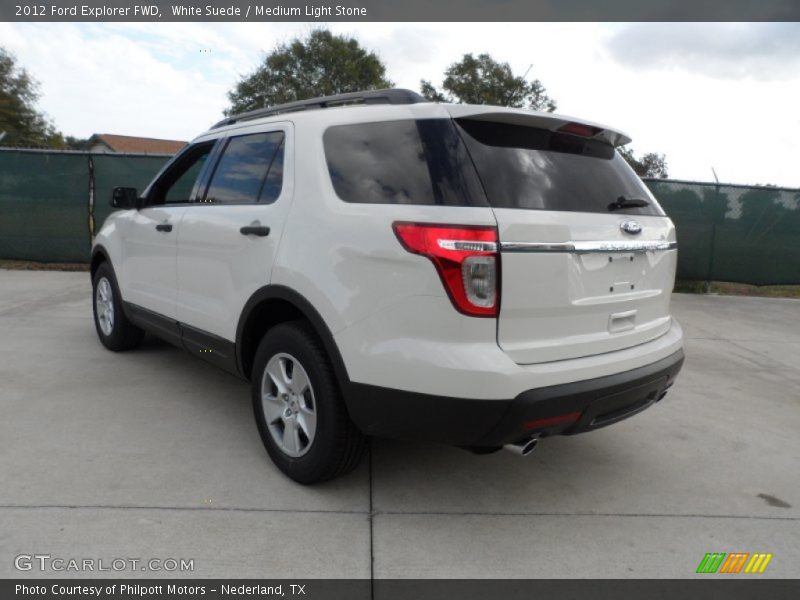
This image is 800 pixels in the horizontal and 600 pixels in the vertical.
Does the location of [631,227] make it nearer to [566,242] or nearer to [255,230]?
[566,242]

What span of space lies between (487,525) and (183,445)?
1.76m

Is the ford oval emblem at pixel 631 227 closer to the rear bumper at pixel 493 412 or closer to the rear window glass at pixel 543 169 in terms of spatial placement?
the rear window glass at pixel 543 169

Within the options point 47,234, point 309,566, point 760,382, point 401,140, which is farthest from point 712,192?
point 47,234

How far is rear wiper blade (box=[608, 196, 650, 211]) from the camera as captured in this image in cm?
278

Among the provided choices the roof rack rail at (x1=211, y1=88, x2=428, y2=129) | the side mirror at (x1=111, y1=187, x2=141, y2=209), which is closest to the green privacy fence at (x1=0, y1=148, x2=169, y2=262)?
the side mirror at (x1=111, y1=187, x2=141, y2=209)

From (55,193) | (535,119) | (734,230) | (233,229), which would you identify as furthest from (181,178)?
(734,230)

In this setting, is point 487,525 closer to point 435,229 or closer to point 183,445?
point 435,229

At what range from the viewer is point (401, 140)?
2.54m

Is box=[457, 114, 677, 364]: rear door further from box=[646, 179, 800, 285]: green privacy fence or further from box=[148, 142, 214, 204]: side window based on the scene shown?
box=[646, 179, 800, 285]: green privacy fence

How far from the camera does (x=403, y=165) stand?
2492 mm

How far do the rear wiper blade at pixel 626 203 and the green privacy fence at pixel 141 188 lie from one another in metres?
7.97

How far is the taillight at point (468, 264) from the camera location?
7.30 ft

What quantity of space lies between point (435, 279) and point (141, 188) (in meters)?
9.21

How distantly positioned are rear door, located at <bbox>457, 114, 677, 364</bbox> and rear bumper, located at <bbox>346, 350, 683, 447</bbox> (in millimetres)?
159
